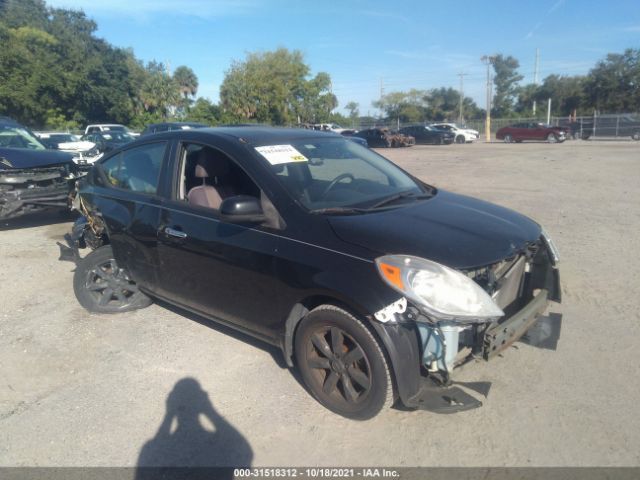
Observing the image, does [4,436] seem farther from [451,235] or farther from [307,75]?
[307,75]

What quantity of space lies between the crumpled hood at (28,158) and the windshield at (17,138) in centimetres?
70

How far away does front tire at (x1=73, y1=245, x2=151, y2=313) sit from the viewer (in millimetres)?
4750

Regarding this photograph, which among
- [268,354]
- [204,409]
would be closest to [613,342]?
[268,354]

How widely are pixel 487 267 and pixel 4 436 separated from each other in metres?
3.08

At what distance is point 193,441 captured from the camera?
9.64 ft

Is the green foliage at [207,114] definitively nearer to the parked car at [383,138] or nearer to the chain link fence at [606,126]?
the parked car at [383,138]

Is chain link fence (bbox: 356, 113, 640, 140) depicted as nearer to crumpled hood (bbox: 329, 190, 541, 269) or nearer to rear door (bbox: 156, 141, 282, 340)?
crumpled hood (bbox: 329, 190, 541, 269)

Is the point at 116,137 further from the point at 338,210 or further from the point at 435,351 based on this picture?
the point at 435,351

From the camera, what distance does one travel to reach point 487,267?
2.87 meters

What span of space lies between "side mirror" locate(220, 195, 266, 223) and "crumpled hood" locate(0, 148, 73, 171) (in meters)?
6.33

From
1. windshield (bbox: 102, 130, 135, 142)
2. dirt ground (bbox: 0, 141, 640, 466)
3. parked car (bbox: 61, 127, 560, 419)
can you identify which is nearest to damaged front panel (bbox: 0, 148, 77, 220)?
dirt ground (bbox: 0, 141, 640, 466)

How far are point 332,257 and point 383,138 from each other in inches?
1236

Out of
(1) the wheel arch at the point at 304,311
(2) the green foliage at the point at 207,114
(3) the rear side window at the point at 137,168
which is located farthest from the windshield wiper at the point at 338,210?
(2) the green foliage at the point at 207,114

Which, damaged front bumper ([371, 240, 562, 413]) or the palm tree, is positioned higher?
the palm tree
